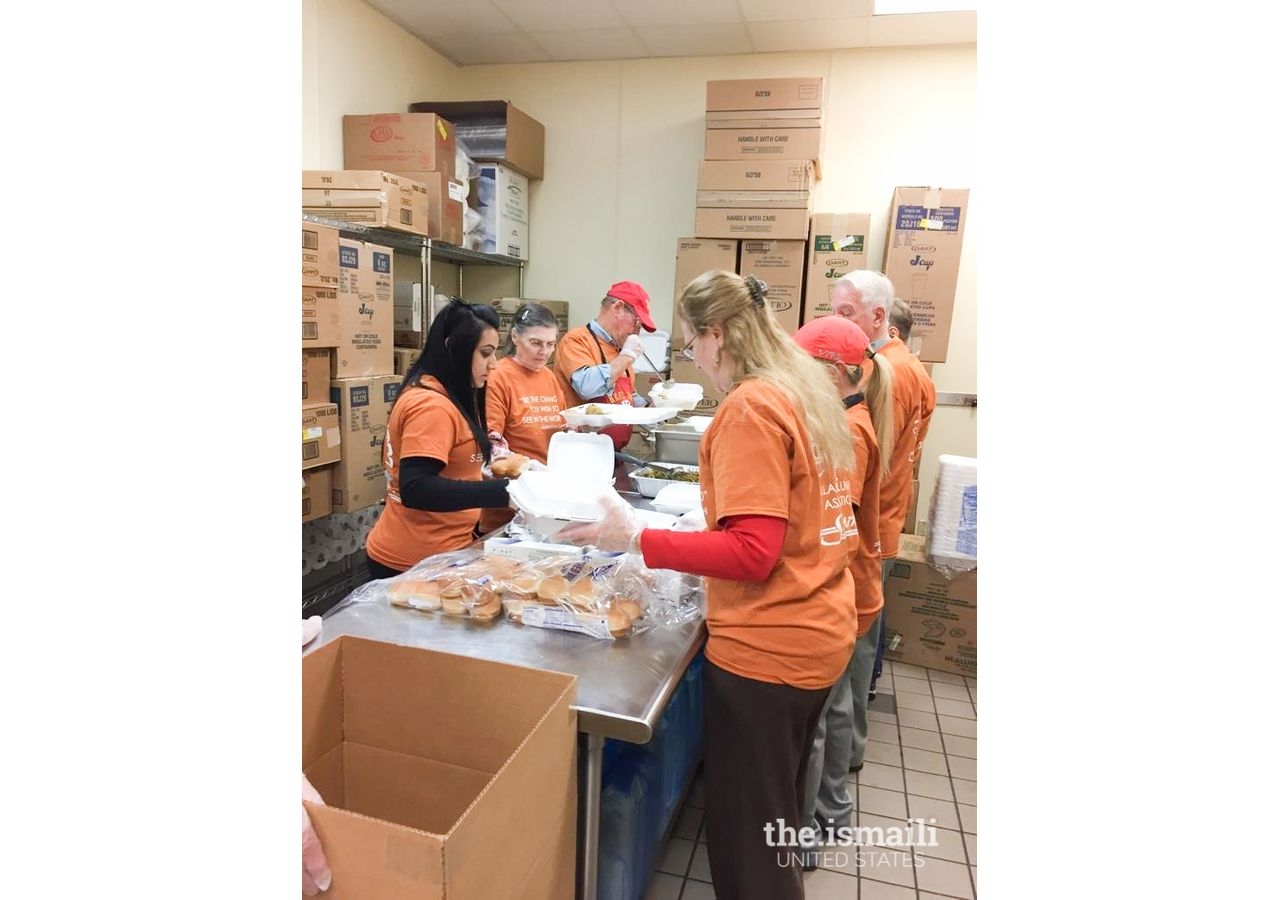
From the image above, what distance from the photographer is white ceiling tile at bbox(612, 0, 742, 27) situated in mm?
3793

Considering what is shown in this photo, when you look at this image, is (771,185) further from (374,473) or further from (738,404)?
(738,404)

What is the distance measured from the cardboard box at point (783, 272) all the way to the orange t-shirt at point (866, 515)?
2.18m

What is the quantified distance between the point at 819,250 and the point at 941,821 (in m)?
2.91

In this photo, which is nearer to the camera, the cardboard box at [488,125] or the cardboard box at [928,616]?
the cardboard box at [928,616]

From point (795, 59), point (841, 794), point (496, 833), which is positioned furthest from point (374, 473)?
point (795, 59)

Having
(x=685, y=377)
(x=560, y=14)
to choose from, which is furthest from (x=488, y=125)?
(x=685, y=377)

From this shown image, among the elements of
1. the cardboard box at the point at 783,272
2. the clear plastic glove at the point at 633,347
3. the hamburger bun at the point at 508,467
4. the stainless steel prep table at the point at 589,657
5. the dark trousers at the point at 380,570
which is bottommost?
the dark trousers at the point at 380,570

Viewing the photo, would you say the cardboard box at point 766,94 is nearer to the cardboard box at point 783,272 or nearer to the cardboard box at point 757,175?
the cardboard box at point 757,175

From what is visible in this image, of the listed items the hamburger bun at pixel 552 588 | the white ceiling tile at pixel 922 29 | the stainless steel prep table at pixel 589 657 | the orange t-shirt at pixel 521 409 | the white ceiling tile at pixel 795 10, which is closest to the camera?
the stainless steel prep table at pixel 589 657

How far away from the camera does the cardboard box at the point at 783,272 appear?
4086 millimetres

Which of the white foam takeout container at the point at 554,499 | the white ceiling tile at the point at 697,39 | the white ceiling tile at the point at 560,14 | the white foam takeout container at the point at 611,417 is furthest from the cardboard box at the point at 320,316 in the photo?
the white ceiling tile at the point at 697,39

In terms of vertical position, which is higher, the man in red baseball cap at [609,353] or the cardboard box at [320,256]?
the cardboard box at [320,256]

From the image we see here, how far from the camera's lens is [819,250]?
4141 millimetres

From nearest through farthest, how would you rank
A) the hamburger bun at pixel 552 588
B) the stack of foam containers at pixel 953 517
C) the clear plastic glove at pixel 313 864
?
the clear plastic glove at pixel 313 864 → the hamburger bun at pixel 552 588 → the stack of foam containers at pixel 953 517
